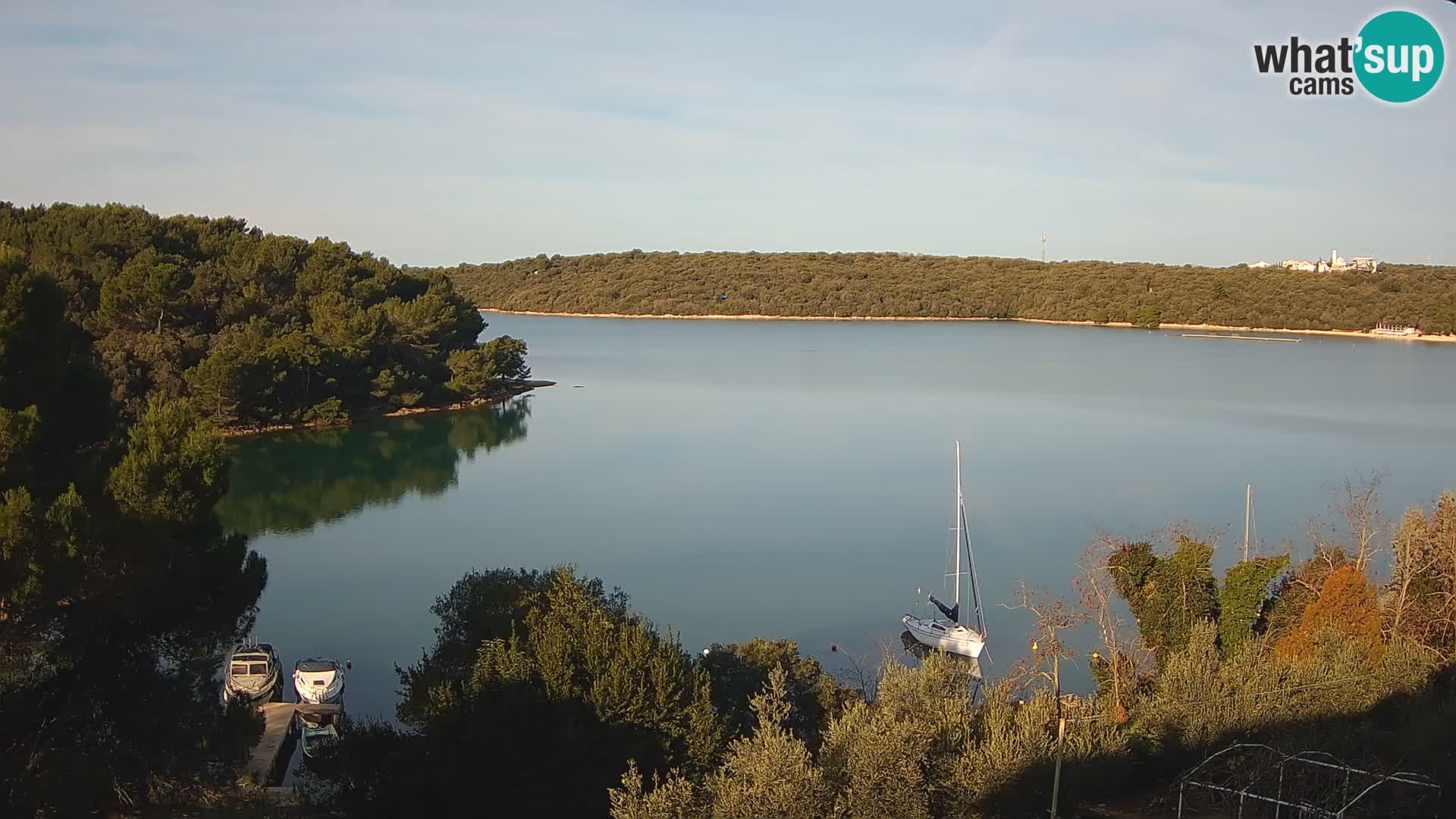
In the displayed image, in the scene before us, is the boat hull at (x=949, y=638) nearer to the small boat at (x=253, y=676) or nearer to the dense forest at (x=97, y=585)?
the small boat at (x=253, y=676)

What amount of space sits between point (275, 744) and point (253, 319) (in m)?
26.3

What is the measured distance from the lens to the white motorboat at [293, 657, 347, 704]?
41.1ft

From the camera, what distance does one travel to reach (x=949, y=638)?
50.9 ft

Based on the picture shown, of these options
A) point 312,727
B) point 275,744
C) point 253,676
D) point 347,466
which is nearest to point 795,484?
point 347,466

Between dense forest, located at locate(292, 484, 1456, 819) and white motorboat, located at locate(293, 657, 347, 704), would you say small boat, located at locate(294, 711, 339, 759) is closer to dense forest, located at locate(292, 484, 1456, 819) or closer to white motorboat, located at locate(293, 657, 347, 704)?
white motorboat, located at locate(293, 657, 347, 704)

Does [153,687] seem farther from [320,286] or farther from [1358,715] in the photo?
[320,286]

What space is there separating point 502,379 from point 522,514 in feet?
71.6

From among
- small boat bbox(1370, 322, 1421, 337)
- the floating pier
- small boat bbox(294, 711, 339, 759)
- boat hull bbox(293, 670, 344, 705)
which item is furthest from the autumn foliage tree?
small boat bbox(1370, 322, 1421, 337)

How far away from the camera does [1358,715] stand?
9.95 metres

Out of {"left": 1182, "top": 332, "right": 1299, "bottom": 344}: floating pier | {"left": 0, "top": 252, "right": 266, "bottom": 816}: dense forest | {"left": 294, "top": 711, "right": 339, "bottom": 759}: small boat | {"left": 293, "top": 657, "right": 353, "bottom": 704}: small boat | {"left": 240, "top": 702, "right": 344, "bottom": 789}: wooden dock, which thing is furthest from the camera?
{"left": 1182, "top": 332, "right": 1299, "bottom": 344}: floating pier

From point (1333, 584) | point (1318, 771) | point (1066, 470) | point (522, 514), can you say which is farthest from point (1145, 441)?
point (1318, 771)

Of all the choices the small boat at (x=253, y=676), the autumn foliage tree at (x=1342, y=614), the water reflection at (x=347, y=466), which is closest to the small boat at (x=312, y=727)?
the small boat at (x=253, y=676)

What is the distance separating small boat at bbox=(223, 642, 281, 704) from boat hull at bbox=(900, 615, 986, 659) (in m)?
8.22

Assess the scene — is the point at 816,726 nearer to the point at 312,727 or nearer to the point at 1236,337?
the point at 312,727
